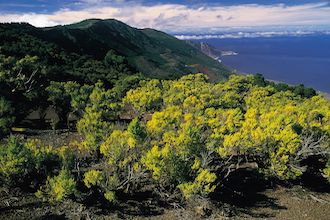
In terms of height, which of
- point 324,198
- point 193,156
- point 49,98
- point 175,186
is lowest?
point 324,198

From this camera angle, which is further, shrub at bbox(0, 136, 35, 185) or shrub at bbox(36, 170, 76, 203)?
shrub at bbox(0, 136, 35, 185)

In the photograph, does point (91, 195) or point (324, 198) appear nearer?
point (91, 195)

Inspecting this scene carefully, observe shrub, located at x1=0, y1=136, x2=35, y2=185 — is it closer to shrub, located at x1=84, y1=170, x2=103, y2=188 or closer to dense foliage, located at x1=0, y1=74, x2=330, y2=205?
dense foliage, located at x1=0, y1=74, x2=330, y2=205

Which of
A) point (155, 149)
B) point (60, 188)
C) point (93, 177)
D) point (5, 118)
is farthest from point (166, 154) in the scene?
point (5, 118)

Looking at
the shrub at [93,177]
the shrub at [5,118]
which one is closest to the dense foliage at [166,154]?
the shrub at [93,177]

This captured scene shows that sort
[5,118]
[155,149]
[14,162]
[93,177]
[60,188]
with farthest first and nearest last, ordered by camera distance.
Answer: [5,118] → [155,149] → [93,177] → [14,162] → [60,188]

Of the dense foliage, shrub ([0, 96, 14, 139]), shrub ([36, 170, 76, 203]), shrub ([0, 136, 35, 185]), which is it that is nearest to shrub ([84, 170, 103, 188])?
the dense foliage

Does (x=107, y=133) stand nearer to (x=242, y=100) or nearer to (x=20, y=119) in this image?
(x=20, y=119)

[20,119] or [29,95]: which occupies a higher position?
[29,95]

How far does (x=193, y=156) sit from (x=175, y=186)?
361 centimetres

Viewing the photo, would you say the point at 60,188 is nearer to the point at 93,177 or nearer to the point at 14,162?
the point at 93,177

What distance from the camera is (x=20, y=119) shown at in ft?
187

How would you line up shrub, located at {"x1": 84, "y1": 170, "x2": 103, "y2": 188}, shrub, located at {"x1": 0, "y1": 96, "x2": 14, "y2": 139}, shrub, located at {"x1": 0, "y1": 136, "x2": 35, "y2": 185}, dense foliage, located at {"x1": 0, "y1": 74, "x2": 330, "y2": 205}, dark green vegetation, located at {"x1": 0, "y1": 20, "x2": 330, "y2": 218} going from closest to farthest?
shrub, located at {"x1": 0, "y1": 136, "x2": 35, "y2": 185}, shrub, located at {"x1": 84, "y1": 170, "x2": 103, "y2": 188}, dense foliage, located at {"x1": 0, "y1": 74, "x2": 330, "y2": 205}, dark green vegetation, located at {"x1": 0, "y1": 20, "x2": 330, "y2": 218}, shrub, located at {"x1": 0, "y1": 96, "x2": 14, "y2": 139}

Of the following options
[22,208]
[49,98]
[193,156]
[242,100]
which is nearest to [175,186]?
[193,156]
